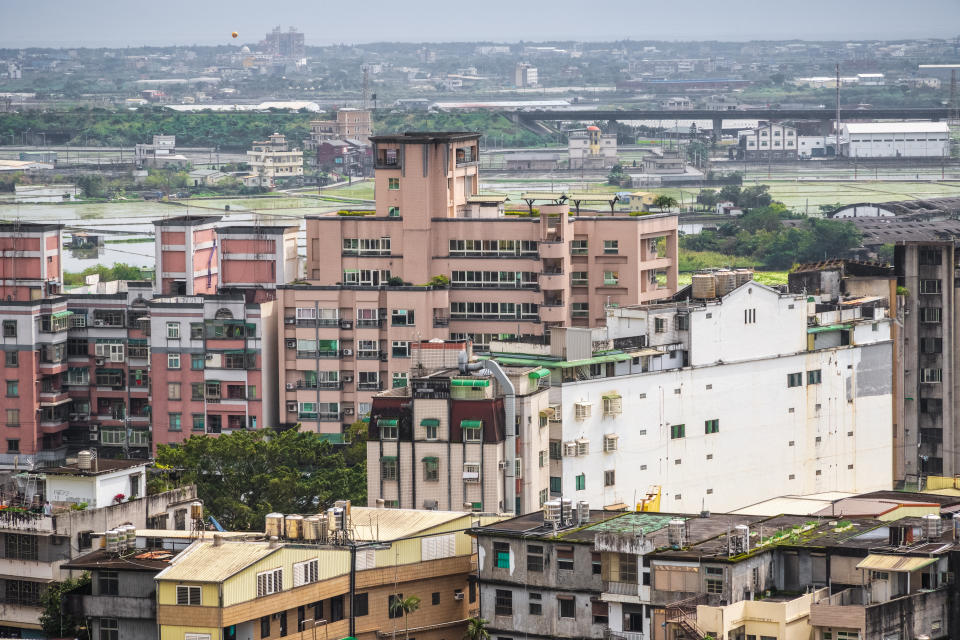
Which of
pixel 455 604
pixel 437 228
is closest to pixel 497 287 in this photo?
pixel 437 228

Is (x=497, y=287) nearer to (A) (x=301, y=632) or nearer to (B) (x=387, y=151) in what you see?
(B) (x=387, y=151)

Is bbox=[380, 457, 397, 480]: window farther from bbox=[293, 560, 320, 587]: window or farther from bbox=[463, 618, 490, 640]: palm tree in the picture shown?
bbox=[293, 560, 320, 587]: window

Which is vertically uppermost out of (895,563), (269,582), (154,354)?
(154,354)

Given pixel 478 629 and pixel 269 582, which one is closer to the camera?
pixel 269 582

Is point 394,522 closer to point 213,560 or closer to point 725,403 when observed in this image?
point 213,560

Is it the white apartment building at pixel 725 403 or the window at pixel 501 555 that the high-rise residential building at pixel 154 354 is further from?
the window at pixel 501 555

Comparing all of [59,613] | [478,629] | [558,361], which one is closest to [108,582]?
[59,613]
